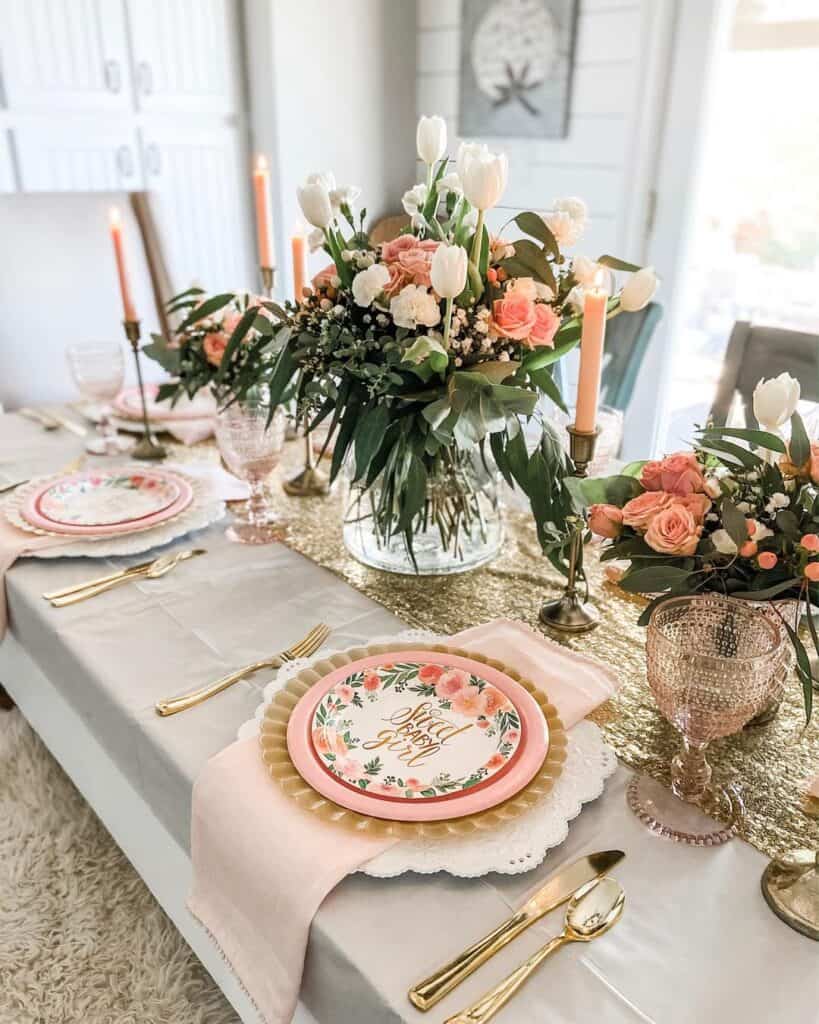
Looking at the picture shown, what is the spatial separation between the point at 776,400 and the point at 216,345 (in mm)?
794

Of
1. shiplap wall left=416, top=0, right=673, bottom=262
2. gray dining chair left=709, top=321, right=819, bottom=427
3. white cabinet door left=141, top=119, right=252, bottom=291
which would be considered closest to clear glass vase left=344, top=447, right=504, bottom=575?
gray dining chair left=709, top=321, right=819, bottom=427

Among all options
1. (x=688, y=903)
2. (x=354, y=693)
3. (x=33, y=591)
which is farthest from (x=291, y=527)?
(x=688, y=903)

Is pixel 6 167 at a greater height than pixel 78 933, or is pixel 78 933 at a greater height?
pixel 6 167

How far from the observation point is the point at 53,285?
250 centimetres

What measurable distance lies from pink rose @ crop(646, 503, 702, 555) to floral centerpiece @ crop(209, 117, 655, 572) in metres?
0.21

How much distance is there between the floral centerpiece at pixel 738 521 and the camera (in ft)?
2.19

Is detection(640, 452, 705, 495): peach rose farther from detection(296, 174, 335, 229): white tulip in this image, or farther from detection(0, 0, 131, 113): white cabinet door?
detection(0, 0, 131, 113): white cabinet door

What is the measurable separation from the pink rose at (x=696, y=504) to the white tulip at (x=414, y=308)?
0.32 meters

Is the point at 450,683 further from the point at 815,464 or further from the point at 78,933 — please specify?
the point at 78,933

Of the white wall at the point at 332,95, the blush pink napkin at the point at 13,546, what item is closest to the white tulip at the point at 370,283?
the blush pink napkin at the point at 13,546

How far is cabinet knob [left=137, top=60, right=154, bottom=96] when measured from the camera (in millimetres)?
2490

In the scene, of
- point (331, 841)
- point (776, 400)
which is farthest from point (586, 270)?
point (331, 841)

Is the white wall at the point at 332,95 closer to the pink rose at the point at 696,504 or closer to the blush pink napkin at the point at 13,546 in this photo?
the blush pink napkin at the point at 13,546

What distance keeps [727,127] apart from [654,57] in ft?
1.01
